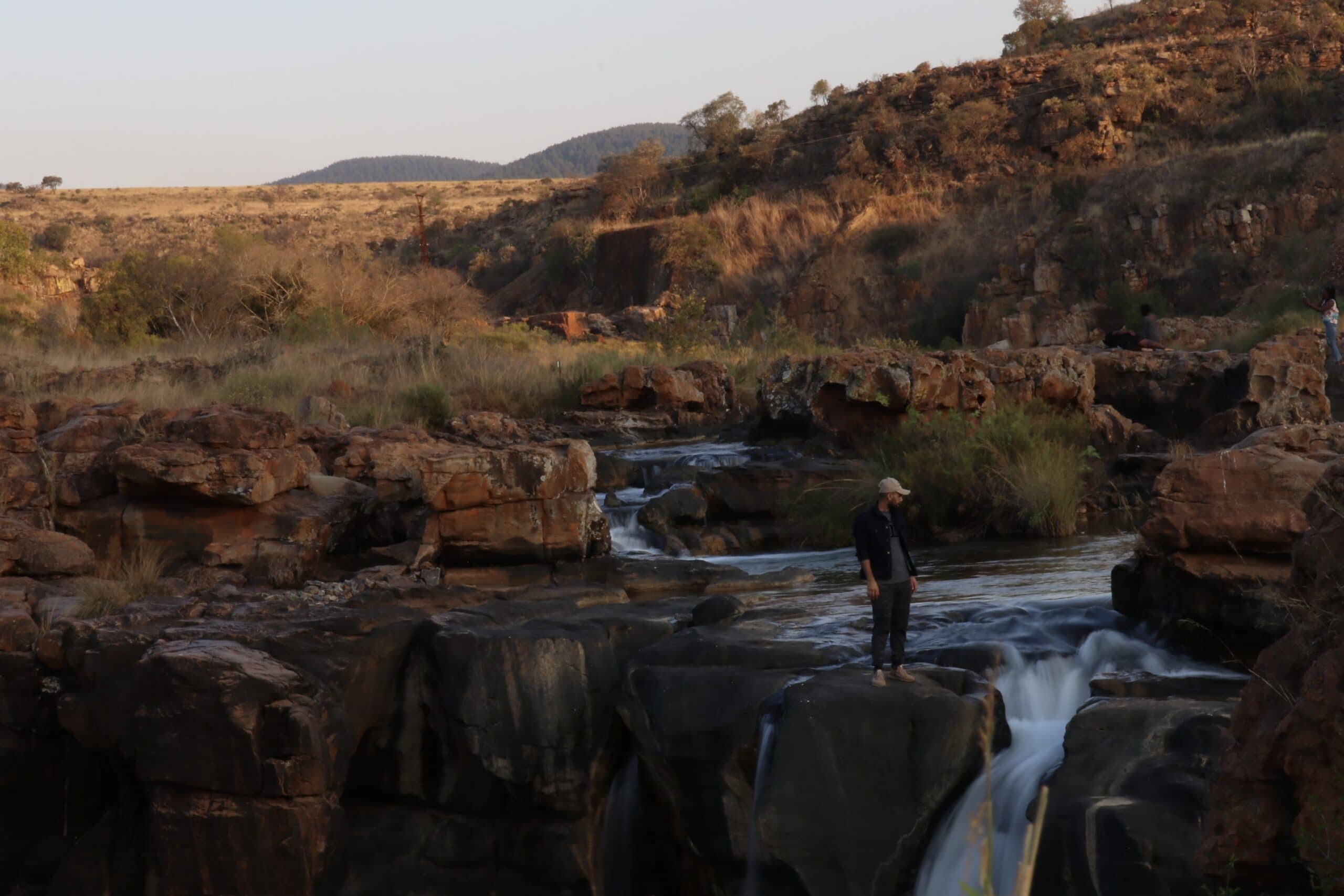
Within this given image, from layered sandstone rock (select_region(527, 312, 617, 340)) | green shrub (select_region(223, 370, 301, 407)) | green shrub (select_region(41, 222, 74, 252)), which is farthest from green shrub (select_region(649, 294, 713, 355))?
green shrub (select_region(41, 222, 74, 252))

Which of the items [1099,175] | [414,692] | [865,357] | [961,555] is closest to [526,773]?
[414,692]

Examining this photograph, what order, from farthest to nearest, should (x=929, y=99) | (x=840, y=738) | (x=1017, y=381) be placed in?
(x=929, y=99) < (x=1017, y=381) < (x=840, y=738)

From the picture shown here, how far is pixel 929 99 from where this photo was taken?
40.6 meters

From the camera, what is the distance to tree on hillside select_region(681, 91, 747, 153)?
4456cm

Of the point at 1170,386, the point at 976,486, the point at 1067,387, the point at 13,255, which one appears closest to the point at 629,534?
the point at 976,486

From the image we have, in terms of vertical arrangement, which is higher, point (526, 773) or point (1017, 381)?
point (1017, 381)

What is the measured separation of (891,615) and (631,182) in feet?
130

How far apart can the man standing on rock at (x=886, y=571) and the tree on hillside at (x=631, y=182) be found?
37.9m

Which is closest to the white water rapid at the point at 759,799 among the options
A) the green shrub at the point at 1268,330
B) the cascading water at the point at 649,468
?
the cascading water at the point at 649,468

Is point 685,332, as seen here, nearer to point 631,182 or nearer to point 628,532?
point 628,532

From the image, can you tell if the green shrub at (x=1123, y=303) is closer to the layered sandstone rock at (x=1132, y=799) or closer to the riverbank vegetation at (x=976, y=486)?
the riverbank vegetation at (x=976, y=486)

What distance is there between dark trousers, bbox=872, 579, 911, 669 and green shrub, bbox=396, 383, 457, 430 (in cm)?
1124

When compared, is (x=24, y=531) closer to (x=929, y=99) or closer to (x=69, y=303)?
(x=69, y=303)

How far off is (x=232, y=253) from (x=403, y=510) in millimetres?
18923
